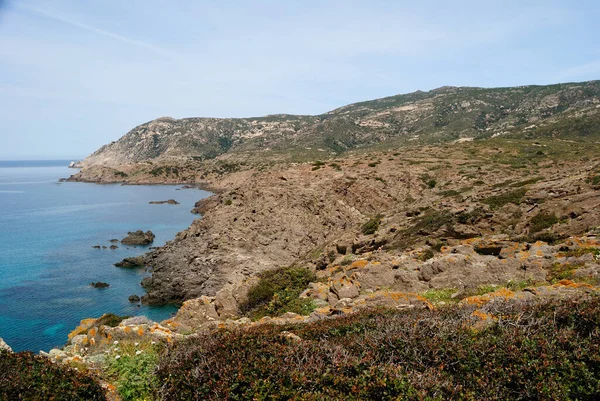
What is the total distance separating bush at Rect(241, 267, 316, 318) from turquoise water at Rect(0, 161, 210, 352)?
18800 millimetres

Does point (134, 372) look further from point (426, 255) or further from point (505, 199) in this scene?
point (505, 199)

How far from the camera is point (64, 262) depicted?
2085 inches

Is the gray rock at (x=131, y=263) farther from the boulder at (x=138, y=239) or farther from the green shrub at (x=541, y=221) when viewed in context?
the green shrub at (x=541, y=221)

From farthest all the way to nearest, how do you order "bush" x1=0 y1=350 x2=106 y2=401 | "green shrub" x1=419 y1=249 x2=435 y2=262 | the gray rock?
1. the gray rock
2. "green shrub" x1=419 y1=249 x2=435 y2=262
3. "bush" x1=0 y1=350 x2=106 y2=401

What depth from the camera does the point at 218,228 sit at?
4847 cm

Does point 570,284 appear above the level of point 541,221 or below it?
below

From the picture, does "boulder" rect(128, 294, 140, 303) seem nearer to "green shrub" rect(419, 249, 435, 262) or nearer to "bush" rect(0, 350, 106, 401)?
"green shrub" rect(419, 249, 435, 262)

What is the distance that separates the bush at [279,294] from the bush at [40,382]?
10.1 metres

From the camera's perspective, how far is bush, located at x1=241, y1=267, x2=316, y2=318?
16.7m

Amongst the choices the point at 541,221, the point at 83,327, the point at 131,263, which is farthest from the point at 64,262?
the point at 541,221

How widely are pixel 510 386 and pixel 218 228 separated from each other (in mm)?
44907

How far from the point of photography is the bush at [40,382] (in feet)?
17.9

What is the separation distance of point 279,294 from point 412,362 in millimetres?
13670

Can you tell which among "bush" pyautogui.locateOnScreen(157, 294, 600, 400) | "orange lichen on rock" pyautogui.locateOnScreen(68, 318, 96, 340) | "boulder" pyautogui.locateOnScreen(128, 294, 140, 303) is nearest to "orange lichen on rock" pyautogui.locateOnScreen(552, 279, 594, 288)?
"bush" pyautogui.locateOnScreen(157, 294, 600, 400)
